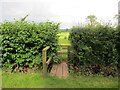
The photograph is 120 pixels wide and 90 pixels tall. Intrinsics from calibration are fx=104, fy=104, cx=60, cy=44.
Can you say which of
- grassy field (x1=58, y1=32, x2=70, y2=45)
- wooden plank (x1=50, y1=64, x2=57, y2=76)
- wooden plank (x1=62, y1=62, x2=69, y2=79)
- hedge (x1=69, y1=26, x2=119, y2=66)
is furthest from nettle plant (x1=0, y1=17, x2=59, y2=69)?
hedge (x1=69, y1=26, x2=119, y2=66)

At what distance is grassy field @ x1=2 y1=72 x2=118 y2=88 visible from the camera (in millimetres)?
3184

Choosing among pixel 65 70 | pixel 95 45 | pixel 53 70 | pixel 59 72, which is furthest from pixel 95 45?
pixel 53 70

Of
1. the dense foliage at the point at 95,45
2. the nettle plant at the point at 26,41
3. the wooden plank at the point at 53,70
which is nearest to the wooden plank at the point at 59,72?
the wooden plank at the point at 53,70

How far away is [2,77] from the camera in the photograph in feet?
12.1

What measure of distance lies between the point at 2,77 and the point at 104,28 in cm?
407

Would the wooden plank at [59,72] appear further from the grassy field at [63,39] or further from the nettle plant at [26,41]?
the grassy field at [63,39]

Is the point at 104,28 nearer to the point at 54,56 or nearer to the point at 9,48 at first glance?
the point at 54,56

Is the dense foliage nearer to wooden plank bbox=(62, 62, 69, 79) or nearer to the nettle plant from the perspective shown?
wooden plank bbox=(62, 62, 69, 79)

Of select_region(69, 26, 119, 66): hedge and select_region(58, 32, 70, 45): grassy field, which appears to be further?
select_region(58, 32, 70, 45): grassy field

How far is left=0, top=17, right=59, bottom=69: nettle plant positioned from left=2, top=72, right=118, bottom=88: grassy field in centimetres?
59

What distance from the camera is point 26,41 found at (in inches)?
150

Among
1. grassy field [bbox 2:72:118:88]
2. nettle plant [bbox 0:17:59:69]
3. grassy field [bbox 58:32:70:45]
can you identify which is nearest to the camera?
grassy field [bbox 2:72:118:88]

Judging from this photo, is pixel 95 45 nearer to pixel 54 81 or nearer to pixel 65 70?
pixel 65 70

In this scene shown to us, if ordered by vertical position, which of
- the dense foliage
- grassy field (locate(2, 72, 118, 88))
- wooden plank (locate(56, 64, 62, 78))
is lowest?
grassy field (locate(2, 72, 118, 88))
